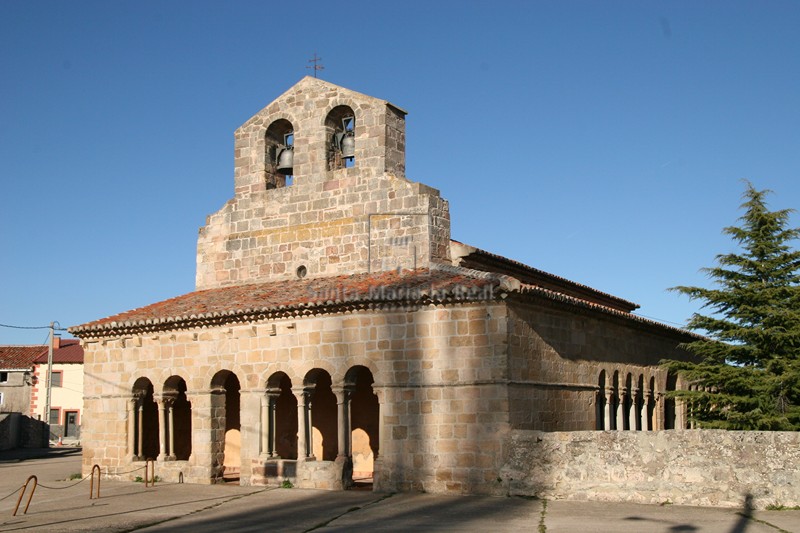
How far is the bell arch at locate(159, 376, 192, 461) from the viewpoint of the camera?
1906 cm

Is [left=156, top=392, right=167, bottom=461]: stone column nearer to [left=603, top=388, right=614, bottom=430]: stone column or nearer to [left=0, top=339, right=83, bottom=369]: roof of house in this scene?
[left=603, top=388, right=614, bottom=430]: stone column

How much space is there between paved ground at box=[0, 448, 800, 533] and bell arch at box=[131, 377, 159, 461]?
2883mm

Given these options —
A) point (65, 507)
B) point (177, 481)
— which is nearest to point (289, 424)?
point (177, 481)

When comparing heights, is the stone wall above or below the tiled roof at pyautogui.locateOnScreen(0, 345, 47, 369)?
below

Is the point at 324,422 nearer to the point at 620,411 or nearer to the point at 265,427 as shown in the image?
the point at 265,427

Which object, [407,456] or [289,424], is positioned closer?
[407,456]

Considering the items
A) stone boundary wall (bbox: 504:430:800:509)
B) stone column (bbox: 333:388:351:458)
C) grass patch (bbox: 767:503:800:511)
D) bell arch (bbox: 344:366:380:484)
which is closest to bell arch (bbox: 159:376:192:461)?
bell arch (bbox: 344:366:380:484)

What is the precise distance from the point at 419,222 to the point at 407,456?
4.85 metres

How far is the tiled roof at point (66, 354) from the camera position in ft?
155

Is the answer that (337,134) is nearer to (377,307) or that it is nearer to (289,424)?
(377,307)

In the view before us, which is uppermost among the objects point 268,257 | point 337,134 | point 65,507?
point 337,134

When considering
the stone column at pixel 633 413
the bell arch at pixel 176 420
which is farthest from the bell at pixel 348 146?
the stone column at pixel 633 413

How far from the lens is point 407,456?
1560 centimetres

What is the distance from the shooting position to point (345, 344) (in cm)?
1647
